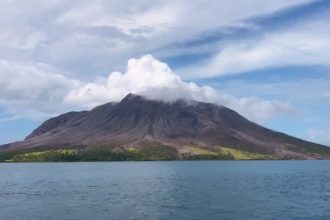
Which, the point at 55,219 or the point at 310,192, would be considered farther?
the point at 310,192

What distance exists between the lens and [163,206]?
74250 mm

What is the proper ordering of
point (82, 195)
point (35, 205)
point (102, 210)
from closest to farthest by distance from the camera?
1. point (102, 210)
2. point (35, 205)
3. point (82, 195)

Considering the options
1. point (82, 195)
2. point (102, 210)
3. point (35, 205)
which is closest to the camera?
point (102, 210)

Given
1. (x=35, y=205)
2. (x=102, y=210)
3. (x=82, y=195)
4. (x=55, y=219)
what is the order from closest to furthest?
1. (x=55, y=219)
2. (x=102, y=210)
3. (x=35, y=205)
4. (x=82, y=195)

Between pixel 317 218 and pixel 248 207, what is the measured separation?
1211 centimetres

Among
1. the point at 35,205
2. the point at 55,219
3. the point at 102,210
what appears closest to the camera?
the point at 55,219

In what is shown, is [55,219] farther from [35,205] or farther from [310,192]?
[310,192]

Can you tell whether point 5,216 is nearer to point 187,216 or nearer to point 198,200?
point 187,216

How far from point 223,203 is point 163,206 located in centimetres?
1034

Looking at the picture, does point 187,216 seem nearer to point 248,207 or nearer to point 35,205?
point 248,207

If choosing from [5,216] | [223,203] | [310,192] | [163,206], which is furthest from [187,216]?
[310,192]

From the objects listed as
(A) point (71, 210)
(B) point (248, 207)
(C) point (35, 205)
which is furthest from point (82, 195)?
(B) point (248, 207)

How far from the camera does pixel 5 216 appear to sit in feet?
217

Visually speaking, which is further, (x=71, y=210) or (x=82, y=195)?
(x=82, y=195)
